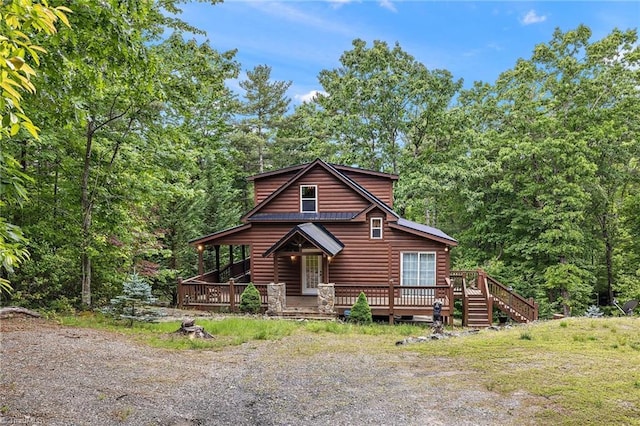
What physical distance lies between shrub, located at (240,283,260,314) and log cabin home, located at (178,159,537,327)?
437mm

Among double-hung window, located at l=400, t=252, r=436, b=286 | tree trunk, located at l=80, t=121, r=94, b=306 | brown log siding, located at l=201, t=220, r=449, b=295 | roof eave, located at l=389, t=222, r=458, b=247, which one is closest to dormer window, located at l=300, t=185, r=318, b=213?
brown log siding, located at l=201, t=220, r=449, b=295

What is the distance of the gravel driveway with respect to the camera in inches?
199

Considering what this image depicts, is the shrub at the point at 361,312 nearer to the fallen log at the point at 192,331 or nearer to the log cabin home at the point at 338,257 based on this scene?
the log cabin home at the point at 338,257

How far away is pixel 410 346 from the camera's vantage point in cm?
951

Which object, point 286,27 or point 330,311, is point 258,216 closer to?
point 330,311

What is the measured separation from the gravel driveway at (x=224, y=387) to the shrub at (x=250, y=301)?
569 centimetres

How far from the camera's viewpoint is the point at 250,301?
14391 millimetres

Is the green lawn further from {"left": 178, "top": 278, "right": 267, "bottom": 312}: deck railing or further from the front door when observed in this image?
the front door

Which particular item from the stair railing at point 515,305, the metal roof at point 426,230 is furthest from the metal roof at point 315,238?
Result: the stair railing at point 515,305

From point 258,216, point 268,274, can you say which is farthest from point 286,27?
point 268,274

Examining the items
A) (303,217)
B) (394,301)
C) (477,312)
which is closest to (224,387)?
(394,301)

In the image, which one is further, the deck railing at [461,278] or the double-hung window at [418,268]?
Result: the deck railing at [461,278]

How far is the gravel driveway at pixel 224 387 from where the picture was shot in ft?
16.6

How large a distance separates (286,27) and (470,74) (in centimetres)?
1595
